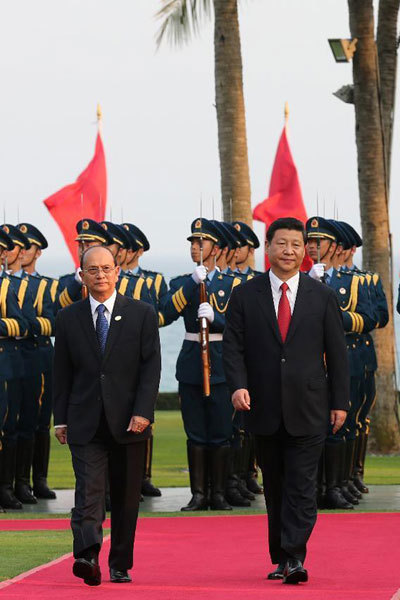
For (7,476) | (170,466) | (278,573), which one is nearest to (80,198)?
(170,466)

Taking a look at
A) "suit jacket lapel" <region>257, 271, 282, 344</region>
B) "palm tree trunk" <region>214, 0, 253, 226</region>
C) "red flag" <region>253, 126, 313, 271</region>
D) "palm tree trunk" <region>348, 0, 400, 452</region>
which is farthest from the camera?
"red flag" <region>253, 126, 313, 271</region>

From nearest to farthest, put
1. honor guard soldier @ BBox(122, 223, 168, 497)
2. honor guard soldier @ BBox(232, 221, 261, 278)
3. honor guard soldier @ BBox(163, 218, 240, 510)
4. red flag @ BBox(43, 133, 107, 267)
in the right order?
honor guard soldier @ BBox(163, 218, 240, 510), honor guard soldier @ BBox(122, 223, 168, 497), honor guard soldier @ BBox(232, 221, 261, 278), red flag @ BBox(43, 133, 107, 267)

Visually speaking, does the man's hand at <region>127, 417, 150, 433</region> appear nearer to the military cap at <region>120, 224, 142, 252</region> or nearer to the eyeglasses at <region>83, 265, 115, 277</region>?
the eyeglasses at <region>83, 265, 115, 277</region>

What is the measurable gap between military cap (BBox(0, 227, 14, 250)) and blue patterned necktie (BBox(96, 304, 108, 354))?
14.8 feet

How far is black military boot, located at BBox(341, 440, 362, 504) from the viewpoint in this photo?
13938 millimetres

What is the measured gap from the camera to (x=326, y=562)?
32.0 ft

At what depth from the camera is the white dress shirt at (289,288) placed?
9195 millimetres

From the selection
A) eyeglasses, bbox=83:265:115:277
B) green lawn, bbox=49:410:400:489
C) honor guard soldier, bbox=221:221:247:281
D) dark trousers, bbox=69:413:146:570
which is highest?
honor guard soldier, bbox=221:221:247:281

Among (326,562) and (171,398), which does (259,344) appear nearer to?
(326,562)

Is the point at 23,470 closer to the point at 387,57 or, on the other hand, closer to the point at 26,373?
the point at 26,373

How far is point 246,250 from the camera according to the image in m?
14.5

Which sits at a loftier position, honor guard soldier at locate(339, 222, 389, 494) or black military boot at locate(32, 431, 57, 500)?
honor guard soldier at locate(339, 222, 389, 494)

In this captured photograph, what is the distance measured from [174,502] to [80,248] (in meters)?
2.21

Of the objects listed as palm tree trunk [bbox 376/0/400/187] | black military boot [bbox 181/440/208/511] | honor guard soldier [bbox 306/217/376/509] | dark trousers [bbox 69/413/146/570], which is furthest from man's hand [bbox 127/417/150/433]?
palm tree trunk [bbox 376/0/400/187]
